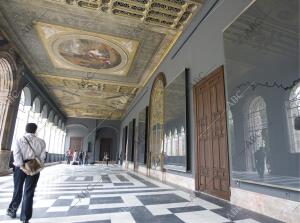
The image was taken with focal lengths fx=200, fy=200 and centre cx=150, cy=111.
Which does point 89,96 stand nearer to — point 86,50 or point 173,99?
point 86,50

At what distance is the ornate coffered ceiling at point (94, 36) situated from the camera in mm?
6680

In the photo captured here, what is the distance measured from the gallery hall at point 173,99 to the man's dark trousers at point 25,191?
0.01 metres

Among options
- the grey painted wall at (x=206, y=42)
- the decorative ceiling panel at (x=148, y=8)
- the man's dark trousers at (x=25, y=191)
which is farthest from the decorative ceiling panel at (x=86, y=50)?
the man's dark trousers at (x=25, y=191)

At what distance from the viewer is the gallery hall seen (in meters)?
2.97

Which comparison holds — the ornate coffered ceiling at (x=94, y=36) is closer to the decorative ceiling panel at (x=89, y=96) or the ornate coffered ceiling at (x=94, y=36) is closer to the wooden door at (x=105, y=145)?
the decorative ceiling panel at (x=89, y=96)

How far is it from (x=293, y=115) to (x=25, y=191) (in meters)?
3.86

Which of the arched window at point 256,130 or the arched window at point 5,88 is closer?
the arched window at point 256,130

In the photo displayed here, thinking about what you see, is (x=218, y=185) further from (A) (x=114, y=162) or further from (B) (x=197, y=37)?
(A) (x=114, y=162)

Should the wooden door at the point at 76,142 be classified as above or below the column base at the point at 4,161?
above

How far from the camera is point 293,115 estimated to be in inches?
113

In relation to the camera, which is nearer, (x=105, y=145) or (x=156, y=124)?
(x=156, y=124)

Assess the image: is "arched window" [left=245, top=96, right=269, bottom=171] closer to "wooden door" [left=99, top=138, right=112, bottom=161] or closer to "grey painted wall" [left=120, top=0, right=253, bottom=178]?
"grey painted wall" [left=120, top=0, right=253, bottom=178]

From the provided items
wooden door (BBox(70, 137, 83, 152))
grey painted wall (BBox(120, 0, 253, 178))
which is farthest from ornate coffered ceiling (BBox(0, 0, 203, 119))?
wooden door (BBox(70, 137, 83, 152))

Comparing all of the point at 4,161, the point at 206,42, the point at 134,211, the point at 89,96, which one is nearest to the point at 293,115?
the point at 134,211
